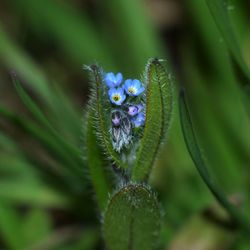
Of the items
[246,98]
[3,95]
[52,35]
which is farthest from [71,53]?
[246,98]

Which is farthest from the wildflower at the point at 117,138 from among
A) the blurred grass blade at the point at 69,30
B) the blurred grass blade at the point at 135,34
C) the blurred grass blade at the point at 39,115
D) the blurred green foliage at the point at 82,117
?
the blurred grass blade at the point at 69,30

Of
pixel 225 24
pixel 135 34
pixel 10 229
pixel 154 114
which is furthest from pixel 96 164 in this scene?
pixel 135 34

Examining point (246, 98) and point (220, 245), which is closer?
point (246, 98)

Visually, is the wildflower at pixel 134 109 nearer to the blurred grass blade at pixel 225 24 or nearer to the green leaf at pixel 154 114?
the green leaf at pixel 154 114

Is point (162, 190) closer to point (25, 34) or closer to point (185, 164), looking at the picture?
point (185, 164)

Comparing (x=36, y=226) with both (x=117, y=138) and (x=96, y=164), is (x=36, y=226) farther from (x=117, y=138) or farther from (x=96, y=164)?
(x=117, y=138)

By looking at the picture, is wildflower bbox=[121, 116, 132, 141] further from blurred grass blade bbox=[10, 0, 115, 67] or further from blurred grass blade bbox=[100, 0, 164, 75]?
blurred grass blade bbox=[10, 0, 115, 67]
